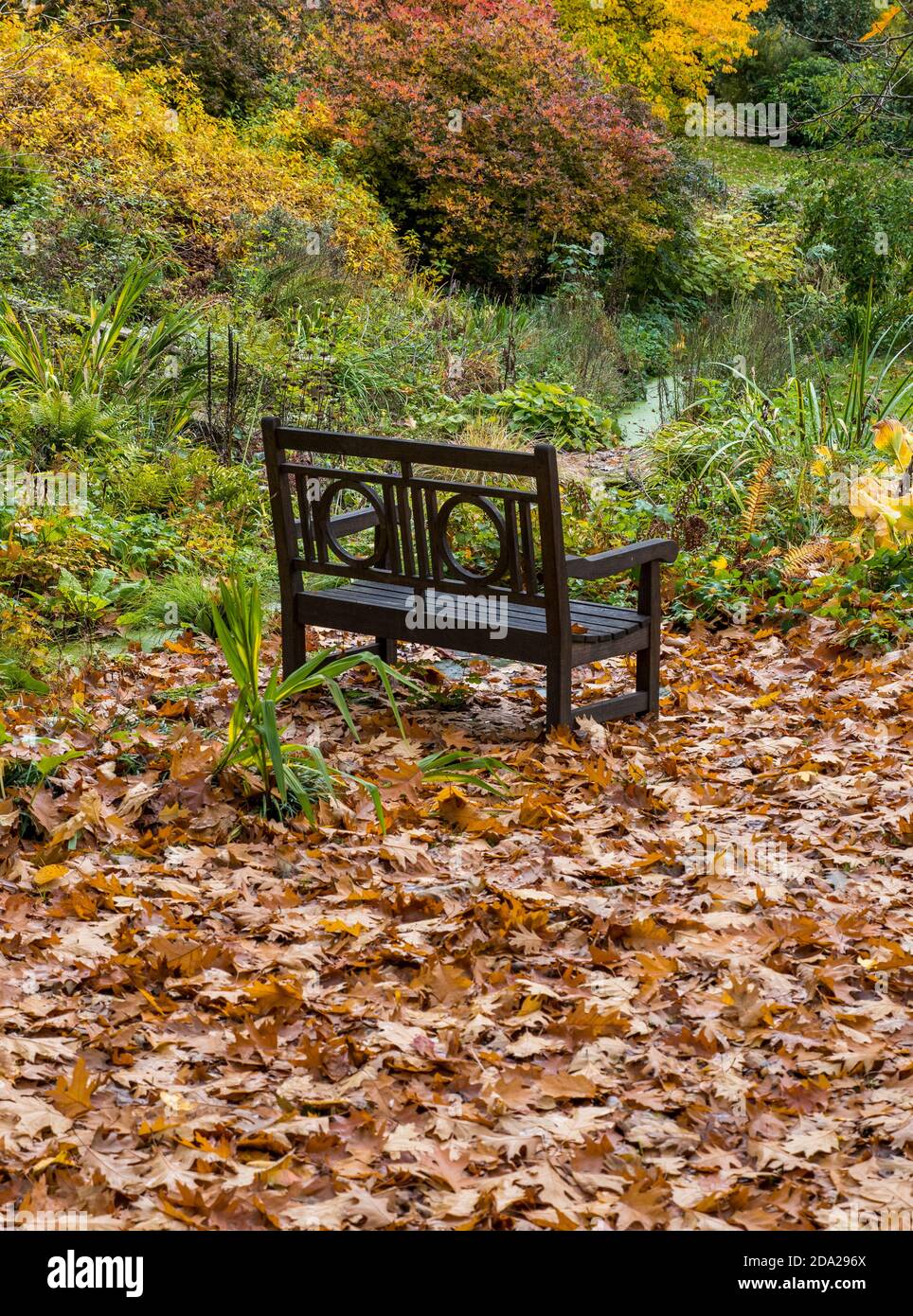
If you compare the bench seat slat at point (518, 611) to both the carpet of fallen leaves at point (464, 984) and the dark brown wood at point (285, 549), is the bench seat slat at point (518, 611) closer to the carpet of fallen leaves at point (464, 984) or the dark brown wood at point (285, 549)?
the dark brown wood at point (285, 549)

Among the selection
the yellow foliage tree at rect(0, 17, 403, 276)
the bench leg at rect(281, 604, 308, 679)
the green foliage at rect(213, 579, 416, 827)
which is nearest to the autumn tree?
the yellow foliage tree at rect(0, 17, 403, 276)

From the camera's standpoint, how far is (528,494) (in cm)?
477

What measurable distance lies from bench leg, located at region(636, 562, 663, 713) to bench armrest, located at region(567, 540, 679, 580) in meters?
0.06

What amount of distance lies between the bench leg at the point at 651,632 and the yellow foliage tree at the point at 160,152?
23.0 ft

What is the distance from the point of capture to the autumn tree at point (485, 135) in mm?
14055

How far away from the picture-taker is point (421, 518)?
5074 mm

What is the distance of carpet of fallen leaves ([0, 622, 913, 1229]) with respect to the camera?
251cm

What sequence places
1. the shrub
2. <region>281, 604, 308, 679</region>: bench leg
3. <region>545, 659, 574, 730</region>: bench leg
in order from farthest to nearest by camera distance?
1. the shrub
2. <region>281, 604, 308, 679</region>: bench leg
3. <region>545, 659, 574, 730</region>: bench leg

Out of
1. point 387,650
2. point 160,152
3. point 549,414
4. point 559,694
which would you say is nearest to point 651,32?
point 160,152

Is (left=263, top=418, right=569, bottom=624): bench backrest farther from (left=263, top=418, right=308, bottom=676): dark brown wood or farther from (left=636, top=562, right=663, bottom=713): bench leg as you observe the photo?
(left=636, top=562, right=663, bottom=713): bench leg

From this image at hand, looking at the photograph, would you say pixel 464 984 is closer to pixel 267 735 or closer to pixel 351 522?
pixel 267 735

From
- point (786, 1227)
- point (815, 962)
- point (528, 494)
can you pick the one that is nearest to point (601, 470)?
point (528, 494)

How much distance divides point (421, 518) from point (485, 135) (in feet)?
33.7

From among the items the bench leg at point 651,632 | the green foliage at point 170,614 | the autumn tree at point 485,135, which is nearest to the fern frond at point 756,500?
the bench leg at point 651,632
